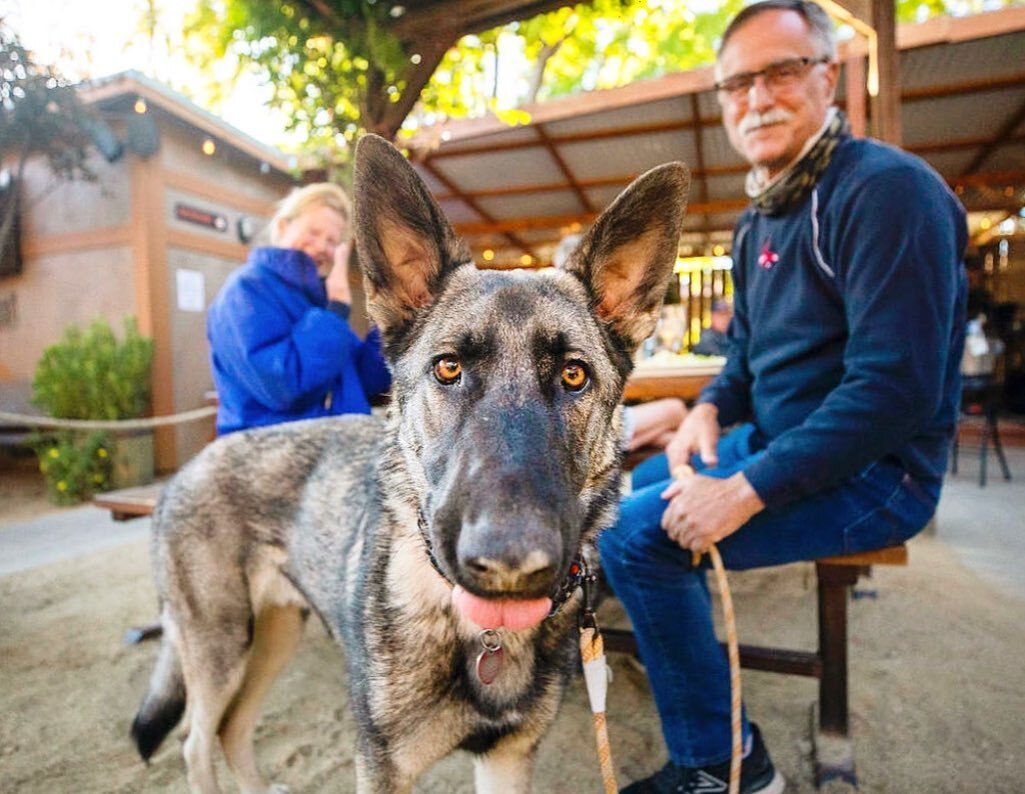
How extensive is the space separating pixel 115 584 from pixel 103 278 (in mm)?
5581

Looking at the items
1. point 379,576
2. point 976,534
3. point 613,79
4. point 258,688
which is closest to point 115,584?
point 258,688

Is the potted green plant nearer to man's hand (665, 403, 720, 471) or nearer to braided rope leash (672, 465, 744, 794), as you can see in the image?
man's hand (665, 403, 720, 471)

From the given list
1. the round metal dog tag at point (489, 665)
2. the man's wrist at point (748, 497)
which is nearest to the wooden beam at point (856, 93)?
the man's wrist at point (748, 497)

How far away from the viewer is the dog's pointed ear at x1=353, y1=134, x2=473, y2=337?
1.59m

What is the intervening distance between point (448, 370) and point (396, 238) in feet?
1.59

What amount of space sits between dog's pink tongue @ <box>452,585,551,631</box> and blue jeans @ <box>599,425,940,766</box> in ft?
2.95

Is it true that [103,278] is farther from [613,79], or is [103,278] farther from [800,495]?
[613,79]

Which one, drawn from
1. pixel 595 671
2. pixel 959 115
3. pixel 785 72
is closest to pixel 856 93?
pixel 959 115

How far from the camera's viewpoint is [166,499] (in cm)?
222

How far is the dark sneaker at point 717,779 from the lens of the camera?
1957mm

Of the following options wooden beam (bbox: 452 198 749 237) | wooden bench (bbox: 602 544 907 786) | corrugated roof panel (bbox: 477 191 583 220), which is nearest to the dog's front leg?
wooden bench (bbox: 602 544 907 786)

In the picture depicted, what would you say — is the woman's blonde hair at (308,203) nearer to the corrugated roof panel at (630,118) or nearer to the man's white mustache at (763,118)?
the man's white mustache at (763,118)

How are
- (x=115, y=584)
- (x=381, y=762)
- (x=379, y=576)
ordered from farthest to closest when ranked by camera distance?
1. (x=115, y=584)
2. (x=379, y=576)
3. (x=381, y=762)

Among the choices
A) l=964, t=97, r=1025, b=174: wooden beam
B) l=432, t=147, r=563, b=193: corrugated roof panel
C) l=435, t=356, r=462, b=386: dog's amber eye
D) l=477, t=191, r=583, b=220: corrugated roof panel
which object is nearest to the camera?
l=435, t=356, r=462, b=386: dog's amber eye
